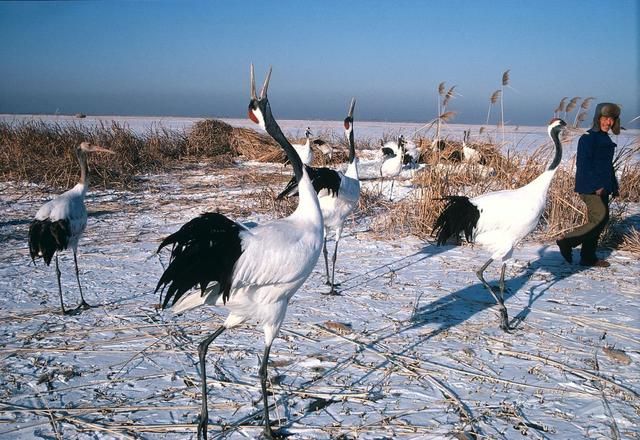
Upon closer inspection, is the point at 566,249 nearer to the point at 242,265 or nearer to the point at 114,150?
the point at 242,265

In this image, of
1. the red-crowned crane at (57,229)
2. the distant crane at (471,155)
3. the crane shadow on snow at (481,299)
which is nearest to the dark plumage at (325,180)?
the crane shadow on snow at (481,299)

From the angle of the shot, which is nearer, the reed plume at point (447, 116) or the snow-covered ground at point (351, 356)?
the snow-covered ground at point (351, 356)

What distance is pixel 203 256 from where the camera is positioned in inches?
109


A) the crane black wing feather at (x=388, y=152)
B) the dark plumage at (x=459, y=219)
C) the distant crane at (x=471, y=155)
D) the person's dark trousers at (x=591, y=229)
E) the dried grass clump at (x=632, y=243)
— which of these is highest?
the distant crane at (x=471, y=155)

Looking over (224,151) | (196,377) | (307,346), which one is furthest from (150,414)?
(224,151)

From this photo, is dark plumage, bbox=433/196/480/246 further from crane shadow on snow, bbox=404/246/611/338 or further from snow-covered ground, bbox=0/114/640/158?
snow-covered ground, bbox=0/114/640/158

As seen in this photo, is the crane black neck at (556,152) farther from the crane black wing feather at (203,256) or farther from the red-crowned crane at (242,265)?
the crane black wing feather at (203,256)

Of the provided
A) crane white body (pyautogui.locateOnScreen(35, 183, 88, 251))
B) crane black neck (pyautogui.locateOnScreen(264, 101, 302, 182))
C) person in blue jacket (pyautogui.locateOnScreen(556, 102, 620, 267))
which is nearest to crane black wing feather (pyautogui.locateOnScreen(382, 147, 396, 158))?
person in blue jacket (pyautogui.locateOnScreen(556, 102, 620, 267))

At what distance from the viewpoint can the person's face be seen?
5918mm

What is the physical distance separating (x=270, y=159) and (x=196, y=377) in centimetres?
1209

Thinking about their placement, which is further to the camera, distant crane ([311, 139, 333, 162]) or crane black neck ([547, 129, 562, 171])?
distant crane ([311, 139, 333, 162])

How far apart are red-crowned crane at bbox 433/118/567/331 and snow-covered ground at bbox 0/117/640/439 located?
662mm

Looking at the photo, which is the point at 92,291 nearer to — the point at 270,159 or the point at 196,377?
the point at 196,377

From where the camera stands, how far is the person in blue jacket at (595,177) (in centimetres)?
596
